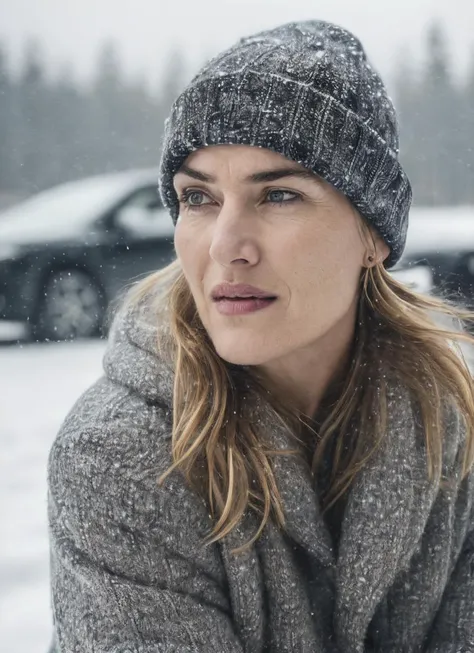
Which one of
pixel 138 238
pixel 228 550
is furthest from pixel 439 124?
pixel 228 550

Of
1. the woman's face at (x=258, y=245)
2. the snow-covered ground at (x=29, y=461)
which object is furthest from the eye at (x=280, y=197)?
the snow-covered ground at (x=29, y=461)

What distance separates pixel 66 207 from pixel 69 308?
0.62 m

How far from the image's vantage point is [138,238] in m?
4.23

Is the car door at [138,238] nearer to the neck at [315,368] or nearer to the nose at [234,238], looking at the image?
the neck at [315,368]

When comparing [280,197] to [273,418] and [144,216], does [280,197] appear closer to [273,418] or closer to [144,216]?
[273,418]

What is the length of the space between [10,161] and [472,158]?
217 centimetres

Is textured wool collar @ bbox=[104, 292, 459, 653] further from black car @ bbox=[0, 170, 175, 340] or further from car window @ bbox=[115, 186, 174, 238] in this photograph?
car window @ bbox=[115, 186, 174, 238]

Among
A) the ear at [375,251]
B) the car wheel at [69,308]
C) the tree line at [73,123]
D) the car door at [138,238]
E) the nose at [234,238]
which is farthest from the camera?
the car door at [138,238]

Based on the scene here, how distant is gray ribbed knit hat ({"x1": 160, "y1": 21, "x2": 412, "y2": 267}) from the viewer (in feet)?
4.27

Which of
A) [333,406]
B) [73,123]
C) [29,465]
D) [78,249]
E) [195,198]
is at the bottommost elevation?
[29,465]

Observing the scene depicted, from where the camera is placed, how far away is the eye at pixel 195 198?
1.34 metres

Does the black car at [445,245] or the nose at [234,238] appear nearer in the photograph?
the nose at [234,238]

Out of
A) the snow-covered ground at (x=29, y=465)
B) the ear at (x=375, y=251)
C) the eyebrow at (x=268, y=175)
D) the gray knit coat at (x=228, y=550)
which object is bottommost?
the snow-covered ground at (x=29, y=465)

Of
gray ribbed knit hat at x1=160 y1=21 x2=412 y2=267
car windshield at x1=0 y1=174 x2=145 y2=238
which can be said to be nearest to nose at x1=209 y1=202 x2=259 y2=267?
gray ribbed knit hat at x1=160 y1=21 x2=412 y2=267
